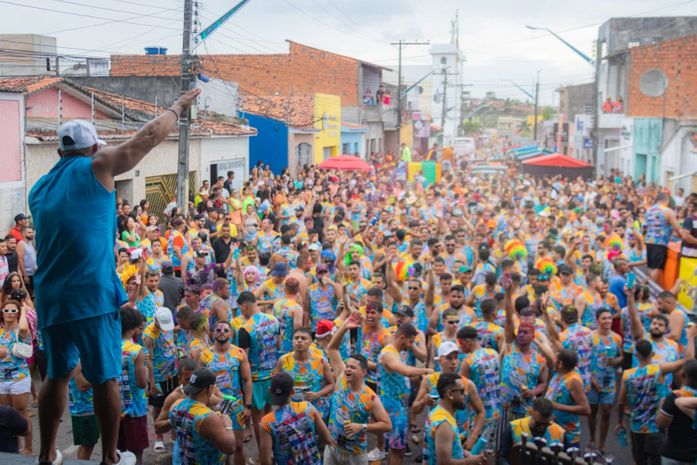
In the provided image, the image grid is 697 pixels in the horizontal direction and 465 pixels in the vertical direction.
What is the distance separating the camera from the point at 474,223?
18344 millimetres

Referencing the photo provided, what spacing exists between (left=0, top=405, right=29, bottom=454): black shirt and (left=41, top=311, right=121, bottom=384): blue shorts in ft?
8.55

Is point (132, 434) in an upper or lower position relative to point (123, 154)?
lower

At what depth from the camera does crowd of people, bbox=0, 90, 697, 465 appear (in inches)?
140

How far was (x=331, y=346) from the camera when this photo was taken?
7.54 m

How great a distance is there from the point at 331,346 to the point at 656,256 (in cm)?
748

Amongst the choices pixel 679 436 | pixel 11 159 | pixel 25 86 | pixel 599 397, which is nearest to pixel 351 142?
pixel 25 86

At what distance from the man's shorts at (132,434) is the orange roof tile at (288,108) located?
26679 mm

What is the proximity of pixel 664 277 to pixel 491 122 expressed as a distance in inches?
5617

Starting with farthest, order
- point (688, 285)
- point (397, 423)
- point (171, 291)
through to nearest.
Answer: point (688, 285), point (171, 291), point (397, 423)

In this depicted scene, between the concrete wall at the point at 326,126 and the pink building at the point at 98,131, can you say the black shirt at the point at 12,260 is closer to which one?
the pink building at the point at 98,131

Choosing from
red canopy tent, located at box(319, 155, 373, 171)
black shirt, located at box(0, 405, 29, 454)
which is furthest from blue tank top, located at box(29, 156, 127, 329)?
red canopy tent, located at box(319, 155, 373, 171)

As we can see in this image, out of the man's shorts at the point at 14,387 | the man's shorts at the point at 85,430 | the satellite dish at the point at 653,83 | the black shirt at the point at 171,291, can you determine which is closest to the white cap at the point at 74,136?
the man's shorts at the point at 85,430

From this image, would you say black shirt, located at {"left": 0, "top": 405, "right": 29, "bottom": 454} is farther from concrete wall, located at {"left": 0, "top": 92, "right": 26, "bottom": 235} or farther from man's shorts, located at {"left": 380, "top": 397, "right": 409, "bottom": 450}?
concrete wall, located at {"left": 0, "top": 92, "right": 26, "bottom": 235}

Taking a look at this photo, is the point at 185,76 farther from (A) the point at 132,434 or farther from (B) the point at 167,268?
(A) the point at 132,434
